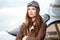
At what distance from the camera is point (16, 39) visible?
4.13 ft

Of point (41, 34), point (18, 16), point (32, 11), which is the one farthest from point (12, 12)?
point (41, 34)

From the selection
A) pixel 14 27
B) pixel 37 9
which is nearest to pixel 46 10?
pixel 37 9

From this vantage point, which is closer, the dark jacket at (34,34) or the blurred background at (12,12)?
the dark jacket at (34,34)

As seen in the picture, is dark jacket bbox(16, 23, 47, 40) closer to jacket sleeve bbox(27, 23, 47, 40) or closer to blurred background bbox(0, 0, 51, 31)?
jacket sleeve bbox(27, 23, 47, 40)

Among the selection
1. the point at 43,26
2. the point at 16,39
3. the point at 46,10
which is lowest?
the point at 16,39

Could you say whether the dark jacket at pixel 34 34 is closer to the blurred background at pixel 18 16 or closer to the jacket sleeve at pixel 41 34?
the jacket sleeve at pixel 41 34

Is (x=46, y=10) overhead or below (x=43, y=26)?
overhead

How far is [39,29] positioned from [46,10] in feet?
0.87

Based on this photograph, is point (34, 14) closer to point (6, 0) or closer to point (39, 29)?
point (39, 29)

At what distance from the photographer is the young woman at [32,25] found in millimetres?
1218

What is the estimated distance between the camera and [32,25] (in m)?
1.26

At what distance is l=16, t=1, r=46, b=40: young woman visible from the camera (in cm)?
122

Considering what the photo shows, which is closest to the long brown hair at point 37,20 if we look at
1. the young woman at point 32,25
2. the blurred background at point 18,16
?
the young woman at point 32,25

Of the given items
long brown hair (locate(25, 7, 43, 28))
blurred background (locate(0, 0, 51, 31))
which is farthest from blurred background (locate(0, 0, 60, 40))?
long brown hair (locate(25, 7, 43, 28))
